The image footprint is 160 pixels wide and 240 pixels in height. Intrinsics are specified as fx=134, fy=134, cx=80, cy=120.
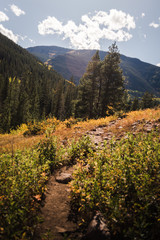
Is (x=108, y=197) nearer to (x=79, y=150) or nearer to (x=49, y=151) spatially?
(x=79, y=150)

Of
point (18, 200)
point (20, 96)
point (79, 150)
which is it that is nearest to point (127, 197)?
point (18, 200)

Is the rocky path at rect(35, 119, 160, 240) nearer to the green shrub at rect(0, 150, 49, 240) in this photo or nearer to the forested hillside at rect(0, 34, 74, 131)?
the green shrub at rect(0, 150, 49, 240)

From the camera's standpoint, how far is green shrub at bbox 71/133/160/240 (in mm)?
2551

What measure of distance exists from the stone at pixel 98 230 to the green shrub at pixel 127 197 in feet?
0.44

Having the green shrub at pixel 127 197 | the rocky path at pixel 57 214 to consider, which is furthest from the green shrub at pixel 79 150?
the green shrub at pixel 127 197

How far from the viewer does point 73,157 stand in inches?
234

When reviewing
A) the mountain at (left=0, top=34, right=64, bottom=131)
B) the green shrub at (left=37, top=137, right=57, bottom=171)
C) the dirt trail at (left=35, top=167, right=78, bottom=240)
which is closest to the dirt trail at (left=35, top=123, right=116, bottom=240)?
the dirt trail at (left=35, top=167, right=78, bottom=240)

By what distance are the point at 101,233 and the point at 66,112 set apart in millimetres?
78926

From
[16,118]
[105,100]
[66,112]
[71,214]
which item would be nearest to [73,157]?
[71,214]

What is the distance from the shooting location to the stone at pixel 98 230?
2.69 metres

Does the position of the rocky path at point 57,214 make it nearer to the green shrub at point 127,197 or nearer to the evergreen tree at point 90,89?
the green shrub at point 127,197

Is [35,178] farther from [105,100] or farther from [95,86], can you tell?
[95,86]

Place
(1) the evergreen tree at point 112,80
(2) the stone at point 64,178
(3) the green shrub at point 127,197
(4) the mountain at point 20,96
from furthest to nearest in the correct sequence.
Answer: (4) the mountain at point 20,96 < (1) the evergreen tree at point 112,80 < (2) the stone at point 64,178 < (3) the green shrub at point 127,197

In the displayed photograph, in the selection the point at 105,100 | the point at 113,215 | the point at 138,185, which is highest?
the point at 105,100
